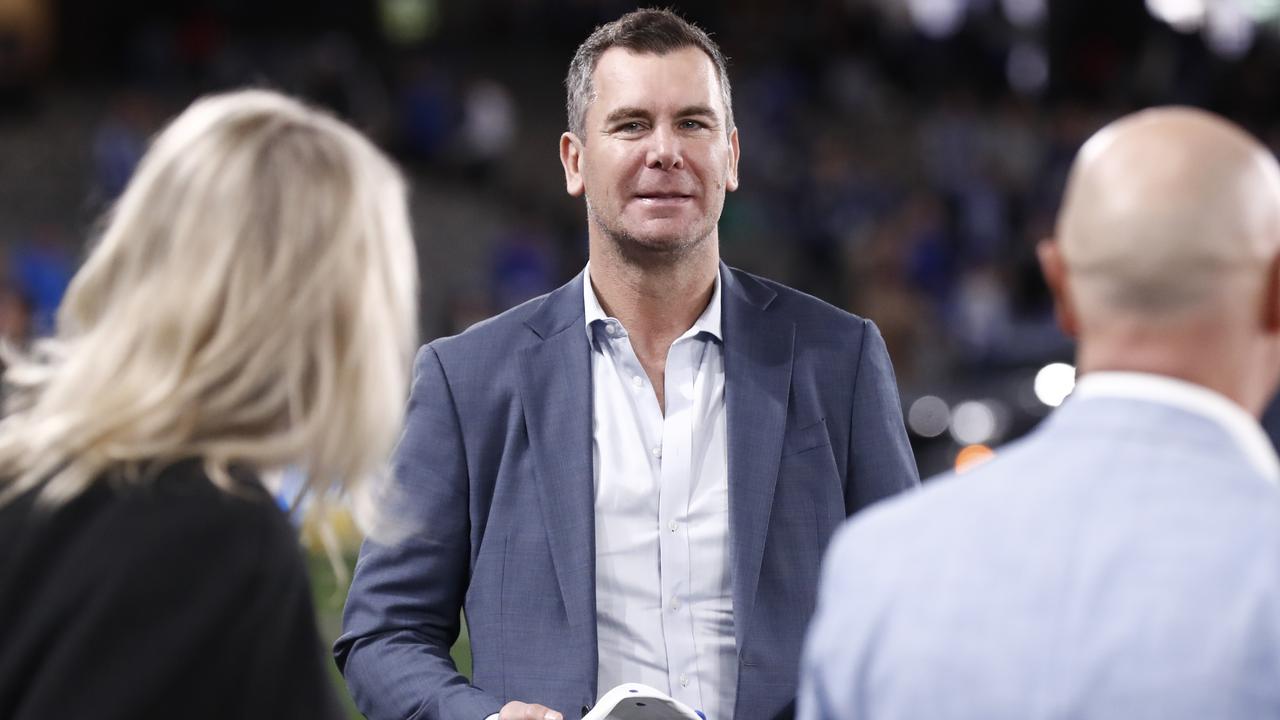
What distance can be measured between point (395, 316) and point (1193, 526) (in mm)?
1021

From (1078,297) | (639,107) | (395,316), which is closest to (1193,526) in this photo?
(1078,297)

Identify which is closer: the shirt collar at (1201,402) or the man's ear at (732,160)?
the shirt collar at (1201,402)

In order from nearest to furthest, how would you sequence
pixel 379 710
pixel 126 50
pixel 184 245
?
pixel 184 245 → pixel 379 710 → pixel 126 50

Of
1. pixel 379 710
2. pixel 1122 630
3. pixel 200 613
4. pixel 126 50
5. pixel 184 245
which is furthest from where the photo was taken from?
pixel 126 50

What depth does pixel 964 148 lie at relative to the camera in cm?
1897

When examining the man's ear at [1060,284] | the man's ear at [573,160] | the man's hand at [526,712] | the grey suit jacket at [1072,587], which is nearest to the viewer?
the grey suit jacket at [1072,587]

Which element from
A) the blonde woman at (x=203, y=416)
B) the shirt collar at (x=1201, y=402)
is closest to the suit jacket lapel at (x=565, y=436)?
the blonde woman at (x=203, y=416)

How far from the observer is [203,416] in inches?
75.5

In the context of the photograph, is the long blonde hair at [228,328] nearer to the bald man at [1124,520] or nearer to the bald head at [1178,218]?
the bald man at [1124,520]

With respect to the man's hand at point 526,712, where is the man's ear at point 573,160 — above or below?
above

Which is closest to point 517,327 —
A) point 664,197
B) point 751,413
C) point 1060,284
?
point 664,197

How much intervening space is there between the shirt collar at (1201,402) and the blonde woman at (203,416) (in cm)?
91

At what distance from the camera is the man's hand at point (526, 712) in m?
2.71

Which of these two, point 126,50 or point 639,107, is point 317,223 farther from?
point 126,50
